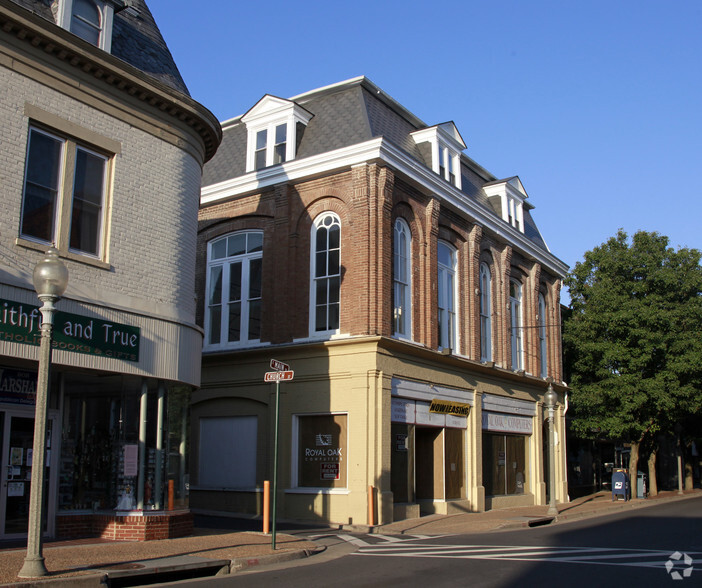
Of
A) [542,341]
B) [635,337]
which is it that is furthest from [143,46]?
[635,337]

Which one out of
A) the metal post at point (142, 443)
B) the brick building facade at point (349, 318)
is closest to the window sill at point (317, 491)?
the brick building facade at point (349, 318)

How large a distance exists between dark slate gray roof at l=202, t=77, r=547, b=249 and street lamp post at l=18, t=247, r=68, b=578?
42.0 ft

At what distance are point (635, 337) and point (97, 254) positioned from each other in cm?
2502

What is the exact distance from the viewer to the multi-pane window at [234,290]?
2373 cm

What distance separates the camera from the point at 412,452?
21844 millimetres

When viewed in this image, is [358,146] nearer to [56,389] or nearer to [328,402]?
[328,402]

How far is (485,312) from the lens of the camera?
27219 millimetres

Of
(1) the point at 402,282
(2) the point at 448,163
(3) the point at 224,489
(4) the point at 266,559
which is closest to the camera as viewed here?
(4) the point at 266,559

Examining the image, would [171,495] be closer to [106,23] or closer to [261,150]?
[106,23]

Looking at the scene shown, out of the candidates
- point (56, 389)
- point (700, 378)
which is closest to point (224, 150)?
point (56, 389)

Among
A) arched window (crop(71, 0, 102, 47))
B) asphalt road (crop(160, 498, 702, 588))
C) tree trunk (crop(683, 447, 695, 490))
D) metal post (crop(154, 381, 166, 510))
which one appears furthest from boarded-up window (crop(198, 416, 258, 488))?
tree trunk (crop(683, 447, 695, 490))

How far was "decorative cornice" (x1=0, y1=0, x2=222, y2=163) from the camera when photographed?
12336mm

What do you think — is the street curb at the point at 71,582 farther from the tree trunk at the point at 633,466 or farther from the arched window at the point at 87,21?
the tree trunk at the point at 633,466

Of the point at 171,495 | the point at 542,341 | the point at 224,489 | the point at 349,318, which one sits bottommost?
the point at 224,489
